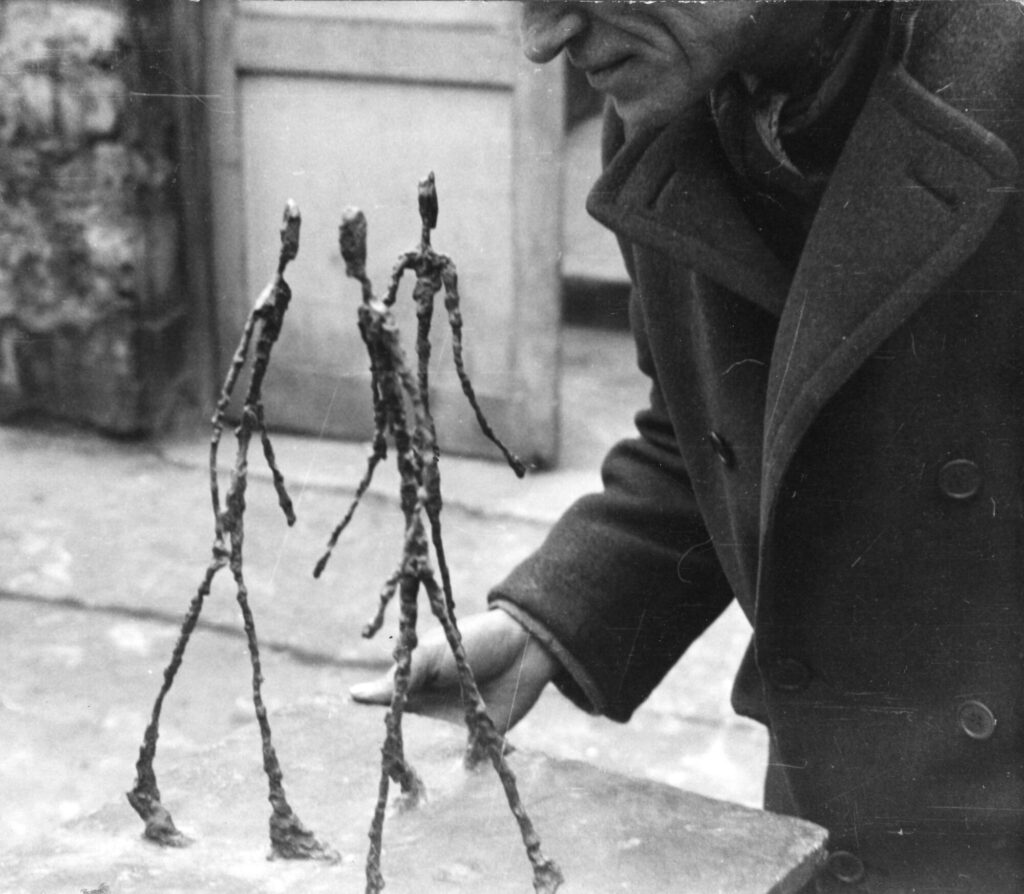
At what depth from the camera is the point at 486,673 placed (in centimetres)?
160

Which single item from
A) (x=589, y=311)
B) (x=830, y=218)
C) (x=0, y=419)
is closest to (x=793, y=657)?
(x=830, y=218)

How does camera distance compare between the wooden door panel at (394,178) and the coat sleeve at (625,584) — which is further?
the wooden door panel at (394,178)

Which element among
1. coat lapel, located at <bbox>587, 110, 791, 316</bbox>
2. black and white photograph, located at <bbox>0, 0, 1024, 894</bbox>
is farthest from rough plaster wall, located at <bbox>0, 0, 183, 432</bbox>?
coat lapel, located at <bbox>587, 110, 791, 316</bbox>

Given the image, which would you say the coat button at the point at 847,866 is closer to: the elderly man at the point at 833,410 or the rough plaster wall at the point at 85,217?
the elderly man at the point at 833,410

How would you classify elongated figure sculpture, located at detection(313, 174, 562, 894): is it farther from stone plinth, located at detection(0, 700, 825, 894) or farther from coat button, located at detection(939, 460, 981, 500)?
coat button, located at detection(939, 460, 981, 500)

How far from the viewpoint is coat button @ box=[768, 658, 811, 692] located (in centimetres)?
150

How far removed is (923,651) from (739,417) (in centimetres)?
27

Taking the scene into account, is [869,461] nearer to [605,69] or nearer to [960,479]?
[960,479]

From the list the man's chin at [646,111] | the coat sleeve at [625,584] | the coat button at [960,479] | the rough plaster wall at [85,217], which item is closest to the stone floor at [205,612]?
the rough plaster wall at [85,217]

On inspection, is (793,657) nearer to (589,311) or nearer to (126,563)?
(126,563)

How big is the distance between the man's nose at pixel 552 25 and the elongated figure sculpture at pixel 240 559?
0.76 feet

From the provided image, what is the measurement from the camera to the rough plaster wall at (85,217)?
13.0 feet

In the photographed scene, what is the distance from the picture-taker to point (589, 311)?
5656mm

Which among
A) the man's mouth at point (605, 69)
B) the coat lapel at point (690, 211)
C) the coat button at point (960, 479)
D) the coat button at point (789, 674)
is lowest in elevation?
the coat button at point (789, 674)
